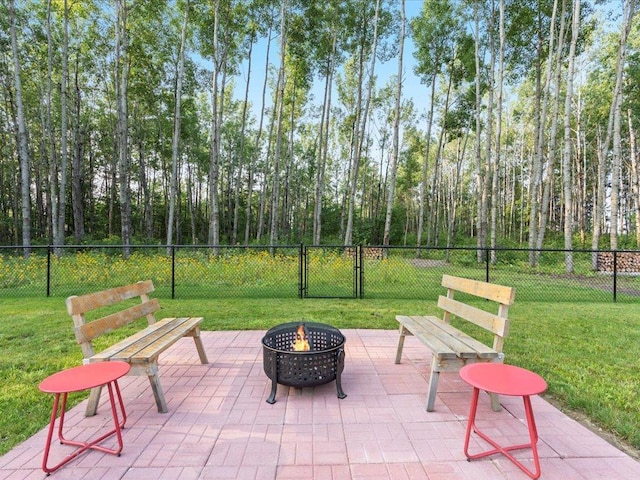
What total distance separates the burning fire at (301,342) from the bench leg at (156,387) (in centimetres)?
111

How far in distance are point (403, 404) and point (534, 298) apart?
21.0 feet

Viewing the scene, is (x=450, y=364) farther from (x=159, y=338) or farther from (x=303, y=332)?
(x=159, y=338)

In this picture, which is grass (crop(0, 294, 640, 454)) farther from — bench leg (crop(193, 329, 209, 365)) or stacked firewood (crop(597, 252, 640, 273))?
stacked firewood (crop(597, 252, 640, 273))

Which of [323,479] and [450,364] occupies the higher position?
[450,364]

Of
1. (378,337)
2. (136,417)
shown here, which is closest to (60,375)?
(136,417)

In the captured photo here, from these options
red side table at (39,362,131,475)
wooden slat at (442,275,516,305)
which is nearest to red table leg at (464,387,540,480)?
wooden slat at (442,275,516,305)

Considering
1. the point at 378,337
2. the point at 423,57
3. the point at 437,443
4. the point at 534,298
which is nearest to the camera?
the point at 437,443

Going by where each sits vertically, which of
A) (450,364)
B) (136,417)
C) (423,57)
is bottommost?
(136,417)

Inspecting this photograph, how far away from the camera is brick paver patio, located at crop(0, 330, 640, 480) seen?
1.86 meters

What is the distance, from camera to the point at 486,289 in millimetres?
2953

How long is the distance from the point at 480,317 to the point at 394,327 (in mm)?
2305

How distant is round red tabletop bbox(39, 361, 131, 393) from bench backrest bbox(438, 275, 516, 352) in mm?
2655

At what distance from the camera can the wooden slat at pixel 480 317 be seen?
2.47 metres

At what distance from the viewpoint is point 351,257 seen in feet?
27.6
